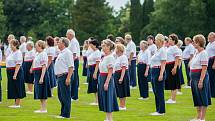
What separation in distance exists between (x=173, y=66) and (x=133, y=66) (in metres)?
4.79

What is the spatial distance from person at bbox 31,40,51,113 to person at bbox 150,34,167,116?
113 inches

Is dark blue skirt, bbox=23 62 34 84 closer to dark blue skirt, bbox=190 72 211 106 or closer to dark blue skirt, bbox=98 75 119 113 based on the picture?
dark blue skirt, bbox=98 75 119 113

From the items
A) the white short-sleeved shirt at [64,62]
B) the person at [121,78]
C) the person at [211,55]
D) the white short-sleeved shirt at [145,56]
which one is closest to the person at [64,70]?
the white short-sleeved shirt at [64,62]

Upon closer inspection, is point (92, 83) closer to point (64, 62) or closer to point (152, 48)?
point (152, 48)

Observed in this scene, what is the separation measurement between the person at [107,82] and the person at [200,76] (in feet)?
6.33

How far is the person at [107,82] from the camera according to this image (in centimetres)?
1352

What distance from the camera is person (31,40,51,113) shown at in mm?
15461

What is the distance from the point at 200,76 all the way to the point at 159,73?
66.3 inches

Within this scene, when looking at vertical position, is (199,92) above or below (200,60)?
below

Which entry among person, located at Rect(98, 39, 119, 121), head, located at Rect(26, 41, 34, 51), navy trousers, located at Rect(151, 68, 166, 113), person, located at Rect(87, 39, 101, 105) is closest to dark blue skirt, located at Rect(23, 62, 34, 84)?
head, located at Rect(26, 41, 34, 51)

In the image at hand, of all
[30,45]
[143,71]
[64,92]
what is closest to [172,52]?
[143,71]

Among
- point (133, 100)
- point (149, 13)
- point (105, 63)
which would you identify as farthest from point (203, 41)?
point (149, 13)

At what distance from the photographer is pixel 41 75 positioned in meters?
15.4

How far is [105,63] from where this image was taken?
1360 cm
